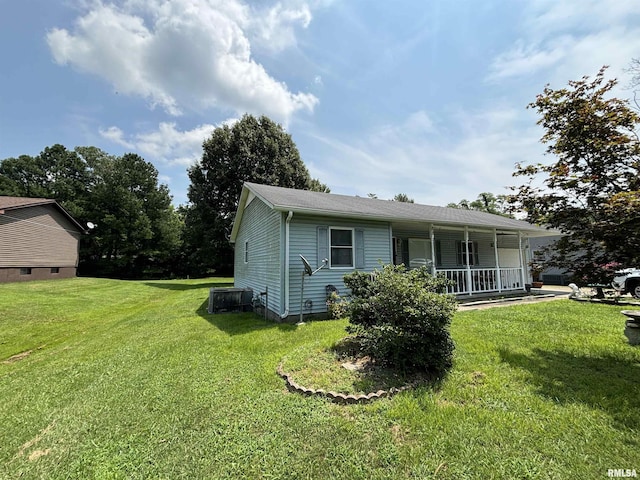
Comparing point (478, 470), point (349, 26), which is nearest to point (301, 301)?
point (478, 470)

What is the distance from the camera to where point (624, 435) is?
2.59 metres

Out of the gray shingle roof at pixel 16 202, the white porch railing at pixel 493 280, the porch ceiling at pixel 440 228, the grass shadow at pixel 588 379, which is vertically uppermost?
the gray shingle roof at pixel 16 202

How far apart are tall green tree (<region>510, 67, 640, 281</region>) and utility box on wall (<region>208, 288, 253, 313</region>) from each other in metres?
8.90

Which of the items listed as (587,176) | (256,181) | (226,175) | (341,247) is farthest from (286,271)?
(226,175)

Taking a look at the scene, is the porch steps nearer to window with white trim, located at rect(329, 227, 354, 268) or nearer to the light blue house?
the light blue house

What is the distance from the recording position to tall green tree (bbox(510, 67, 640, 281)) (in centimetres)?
425

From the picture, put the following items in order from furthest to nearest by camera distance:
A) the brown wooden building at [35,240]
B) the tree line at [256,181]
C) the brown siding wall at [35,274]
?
the brown wooden building at [35,240]
the brown siding wall at [35,274]
the tree line at [256,181]

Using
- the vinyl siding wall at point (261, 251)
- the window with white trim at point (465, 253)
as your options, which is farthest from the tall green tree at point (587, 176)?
the window with white trim at point (465, 253)

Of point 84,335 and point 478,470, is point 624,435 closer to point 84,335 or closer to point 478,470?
point 478,470

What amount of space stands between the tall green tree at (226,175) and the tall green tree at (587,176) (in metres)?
21.8

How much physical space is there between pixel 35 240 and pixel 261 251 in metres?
20.1

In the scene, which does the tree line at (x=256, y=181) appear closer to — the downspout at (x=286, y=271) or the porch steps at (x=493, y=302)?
the porch steps at (x=493, y=302)

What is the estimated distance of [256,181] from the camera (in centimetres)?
2530

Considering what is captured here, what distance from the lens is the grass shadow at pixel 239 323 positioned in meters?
7.23
